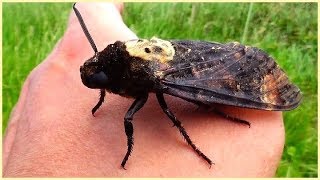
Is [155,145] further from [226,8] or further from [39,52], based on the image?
[226,8]

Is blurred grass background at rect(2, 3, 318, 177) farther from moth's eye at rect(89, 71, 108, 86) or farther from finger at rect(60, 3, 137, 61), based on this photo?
moth's eye at rect(89, 71, 108, 86)


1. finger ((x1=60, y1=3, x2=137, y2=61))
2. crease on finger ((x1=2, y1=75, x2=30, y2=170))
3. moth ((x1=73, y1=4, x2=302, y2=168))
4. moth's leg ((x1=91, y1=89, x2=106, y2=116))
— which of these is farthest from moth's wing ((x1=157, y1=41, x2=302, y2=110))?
crease on finger ((x1=2, y1=75, x2=30, y2=170))

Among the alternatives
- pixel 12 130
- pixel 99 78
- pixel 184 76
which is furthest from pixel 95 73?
pixel 12 130

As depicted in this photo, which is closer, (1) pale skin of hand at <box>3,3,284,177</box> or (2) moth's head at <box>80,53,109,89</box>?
(1) pale skin of hand at <box>3,3,284,177</box>

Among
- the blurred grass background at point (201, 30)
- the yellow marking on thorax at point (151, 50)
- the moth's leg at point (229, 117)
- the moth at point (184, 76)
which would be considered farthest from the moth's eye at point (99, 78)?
the blurred grass background at point (201, 30)

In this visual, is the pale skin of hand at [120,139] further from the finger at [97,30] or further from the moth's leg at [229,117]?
the finger at [97,30]

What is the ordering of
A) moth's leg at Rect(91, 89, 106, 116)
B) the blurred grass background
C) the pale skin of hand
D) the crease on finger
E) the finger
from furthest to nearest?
the blurred grass background → the finger → the crease on finger → moth's leg at Rect(91, 89, 106, 116) → the pale skin of hand
